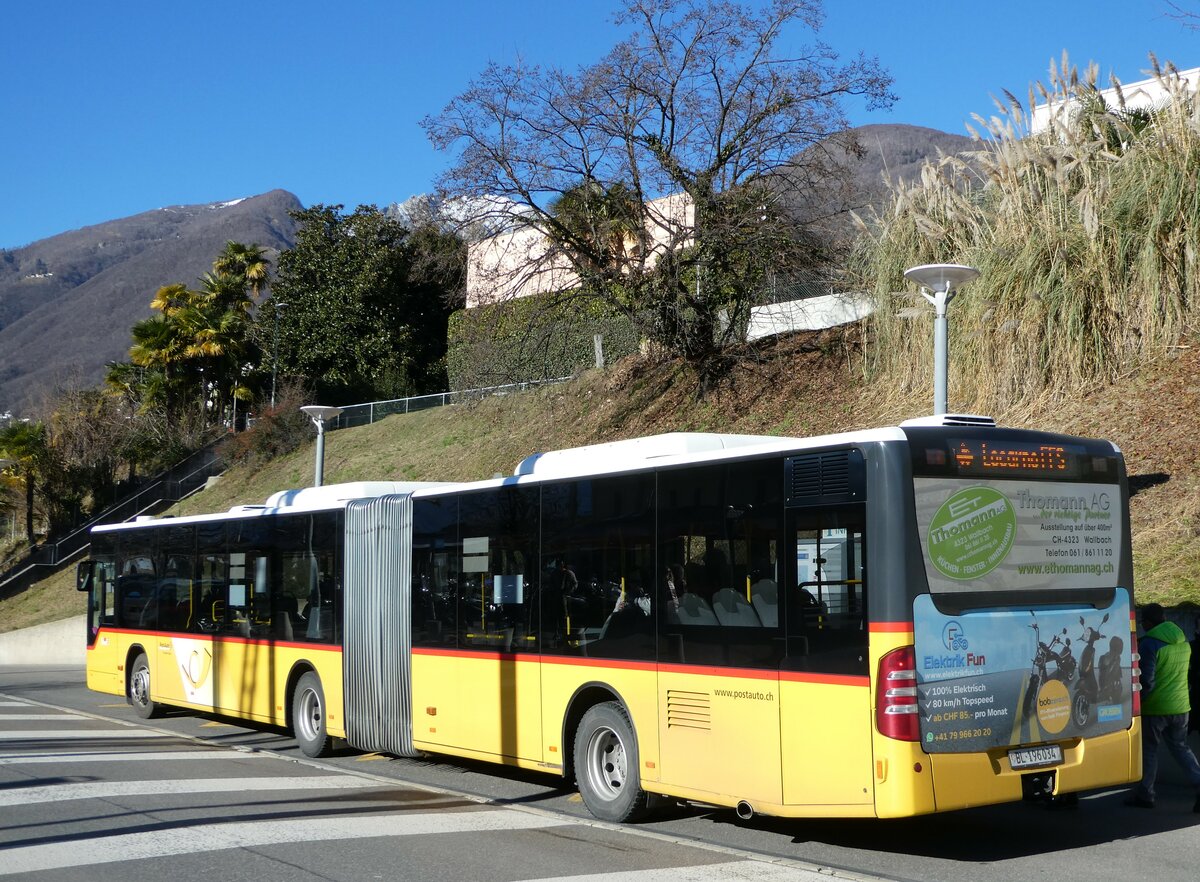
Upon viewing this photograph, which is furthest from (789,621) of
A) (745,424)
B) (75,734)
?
(745,424)

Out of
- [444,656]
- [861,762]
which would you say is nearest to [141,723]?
[444,656]

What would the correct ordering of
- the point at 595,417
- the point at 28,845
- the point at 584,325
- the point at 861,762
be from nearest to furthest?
the point at 861,762 < the point at 28,845 < the point at 595,417 < the point at 584,325

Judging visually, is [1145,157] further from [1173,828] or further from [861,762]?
[861,762]

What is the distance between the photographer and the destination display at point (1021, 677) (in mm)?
7742

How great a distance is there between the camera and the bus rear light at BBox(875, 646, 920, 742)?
7582 mm

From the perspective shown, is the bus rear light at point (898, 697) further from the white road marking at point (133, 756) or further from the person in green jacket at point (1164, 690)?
the white road marking at point (133, 756)

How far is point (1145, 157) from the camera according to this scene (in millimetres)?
18672

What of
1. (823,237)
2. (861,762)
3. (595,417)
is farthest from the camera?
(595,417)

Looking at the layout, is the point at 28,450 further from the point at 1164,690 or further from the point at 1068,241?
the point at 1164,690

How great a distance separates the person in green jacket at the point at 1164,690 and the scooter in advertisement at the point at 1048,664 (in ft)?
5.88

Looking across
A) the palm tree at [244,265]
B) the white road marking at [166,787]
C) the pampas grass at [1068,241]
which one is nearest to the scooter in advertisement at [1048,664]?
the white road marking at [166,787]

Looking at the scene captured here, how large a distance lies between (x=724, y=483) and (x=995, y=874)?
3118 millimetres

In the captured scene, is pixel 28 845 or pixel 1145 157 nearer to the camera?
pixel 28 845

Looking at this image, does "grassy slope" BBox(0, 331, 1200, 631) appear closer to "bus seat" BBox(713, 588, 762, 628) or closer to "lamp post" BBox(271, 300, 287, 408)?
"lamp post" BBox(271, 300, 287, 408)
